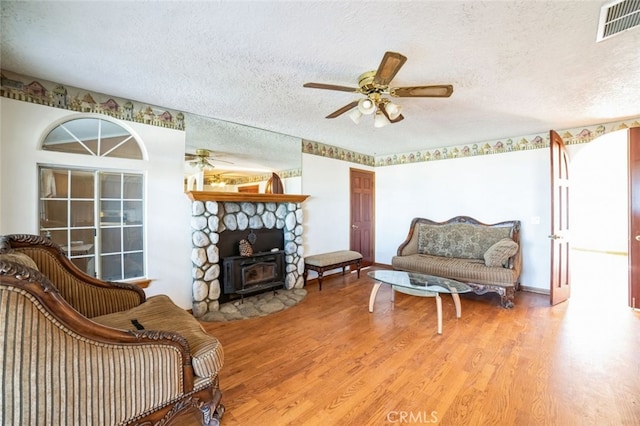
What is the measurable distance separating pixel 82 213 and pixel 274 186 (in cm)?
226

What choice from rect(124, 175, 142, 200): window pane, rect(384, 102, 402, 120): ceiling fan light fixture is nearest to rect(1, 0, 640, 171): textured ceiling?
rect(384, 102, 402, 120): ceiling fan light fixture

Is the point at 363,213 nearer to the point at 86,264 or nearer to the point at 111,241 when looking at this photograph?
the point at 111,241

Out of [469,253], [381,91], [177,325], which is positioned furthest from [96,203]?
[469,253]

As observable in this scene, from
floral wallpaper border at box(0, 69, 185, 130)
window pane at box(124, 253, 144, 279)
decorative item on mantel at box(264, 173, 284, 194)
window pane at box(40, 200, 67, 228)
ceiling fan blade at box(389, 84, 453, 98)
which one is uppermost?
floral wallpaper border at box(0, 69, 185, 130)

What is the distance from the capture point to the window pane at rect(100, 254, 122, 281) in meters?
2.81

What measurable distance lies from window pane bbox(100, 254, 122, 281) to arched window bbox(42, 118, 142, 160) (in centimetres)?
107

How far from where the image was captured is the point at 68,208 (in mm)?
2615

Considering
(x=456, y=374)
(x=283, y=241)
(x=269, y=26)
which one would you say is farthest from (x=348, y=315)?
(x=269, y=26)

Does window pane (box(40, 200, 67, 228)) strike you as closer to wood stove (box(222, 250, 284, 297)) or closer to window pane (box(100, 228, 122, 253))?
window pane (box(100, 228, 122, 253))

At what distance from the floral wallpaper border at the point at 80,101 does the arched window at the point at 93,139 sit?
0.41 feet

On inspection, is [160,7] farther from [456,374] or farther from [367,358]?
[456,374]

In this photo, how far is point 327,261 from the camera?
4.41 metres

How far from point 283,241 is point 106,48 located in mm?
3062
